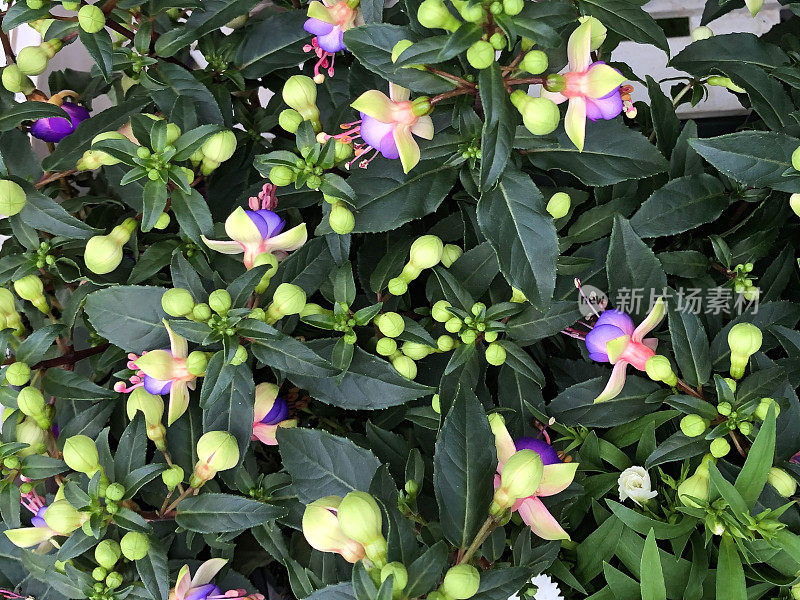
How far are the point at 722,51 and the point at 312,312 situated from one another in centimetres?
61

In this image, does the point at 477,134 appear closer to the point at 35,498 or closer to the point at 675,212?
the point at 675,212

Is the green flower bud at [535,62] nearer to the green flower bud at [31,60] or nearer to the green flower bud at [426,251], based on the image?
the green flower bud at [426,251]

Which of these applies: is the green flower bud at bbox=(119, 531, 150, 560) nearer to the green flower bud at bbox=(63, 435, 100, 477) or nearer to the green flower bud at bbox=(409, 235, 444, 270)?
the green flower bud at bbox=(63, 435, 100, 477)

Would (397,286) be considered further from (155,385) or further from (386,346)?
(155,385)

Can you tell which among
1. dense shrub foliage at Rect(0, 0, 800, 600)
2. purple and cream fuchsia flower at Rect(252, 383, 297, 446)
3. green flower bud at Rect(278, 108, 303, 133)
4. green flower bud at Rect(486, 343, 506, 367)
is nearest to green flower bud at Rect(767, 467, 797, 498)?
dense shrub foliage at Rect(0, 0, 800, 600)

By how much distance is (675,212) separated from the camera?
2.73 feet

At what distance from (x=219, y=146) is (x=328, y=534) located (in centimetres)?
43

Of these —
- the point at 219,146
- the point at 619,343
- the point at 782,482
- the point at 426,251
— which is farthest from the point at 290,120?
the point at 782,482

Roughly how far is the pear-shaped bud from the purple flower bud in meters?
0.60

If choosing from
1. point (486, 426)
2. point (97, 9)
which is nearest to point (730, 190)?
point (486, 426)

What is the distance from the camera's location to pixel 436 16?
609 millimetres

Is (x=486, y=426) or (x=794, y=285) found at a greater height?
(x=486, y=426)

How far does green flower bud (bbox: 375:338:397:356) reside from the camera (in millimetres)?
760

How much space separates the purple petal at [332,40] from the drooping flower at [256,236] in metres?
0.17
